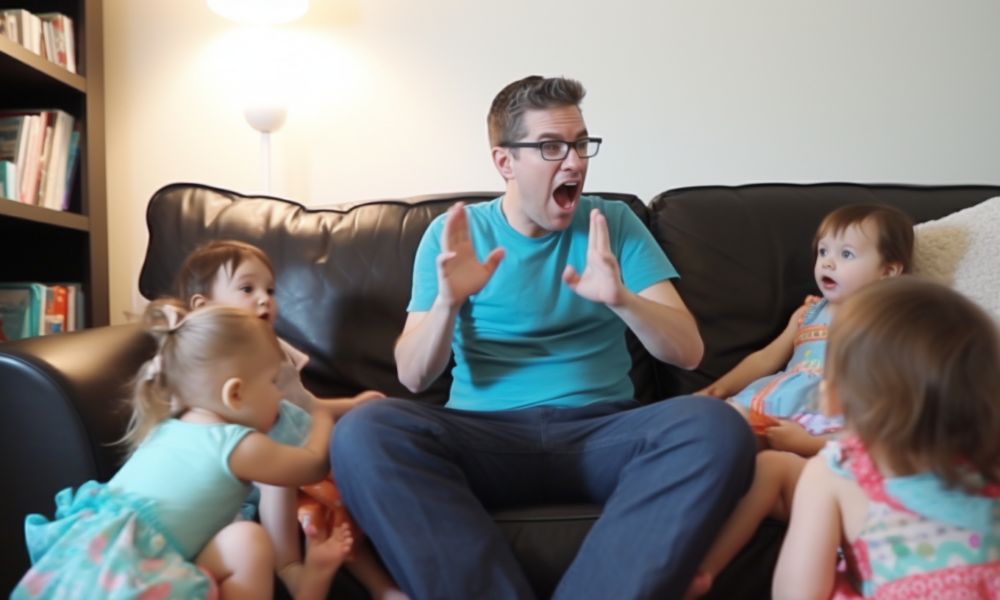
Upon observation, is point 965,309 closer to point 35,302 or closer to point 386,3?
point 386,3

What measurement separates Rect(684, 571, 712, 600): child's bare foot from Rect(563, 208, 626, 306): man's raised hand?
1.52 feet

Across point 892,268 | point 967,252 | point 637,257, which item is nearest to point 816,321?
point 892,268

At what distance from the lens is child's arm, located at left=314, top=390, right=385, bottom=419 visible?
159cm

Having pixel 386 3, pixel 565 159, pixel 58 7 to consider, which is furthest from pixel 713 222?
pixel 58 7

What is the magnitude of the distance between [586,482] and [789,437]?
0.41 metres

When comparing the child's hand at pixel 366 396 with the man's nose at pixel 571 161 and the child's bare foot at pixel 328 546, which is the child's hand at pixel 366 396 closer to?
the child's bare foot at pixel 328 546

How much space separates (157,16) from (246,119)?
0.49 metres

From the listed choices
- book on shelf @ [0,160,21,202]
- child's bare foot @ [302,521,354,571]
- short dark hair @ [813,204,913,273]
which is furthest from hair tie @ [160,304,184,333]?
short dark hair @ [813,204,913,273]

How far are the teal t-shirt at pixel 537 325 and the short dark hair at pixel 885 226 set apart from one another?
0.43 metres

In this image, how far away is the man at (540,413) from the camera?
111cm

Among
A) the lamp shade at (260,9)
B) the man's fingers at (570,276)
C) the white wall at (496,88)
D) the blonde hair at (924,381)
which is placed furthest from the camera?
the white wall at (496,88)

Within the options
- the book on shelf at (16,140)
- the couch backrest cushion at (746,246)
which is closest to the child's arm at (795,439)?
the couch backrest cushion at (746,246)

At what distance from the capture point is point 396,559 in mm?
1136

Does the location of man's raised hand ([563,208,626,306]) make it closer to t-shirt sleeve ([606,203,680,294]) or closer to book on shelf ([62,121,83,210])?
t-shirt sleeve ([606,203,680,294])
